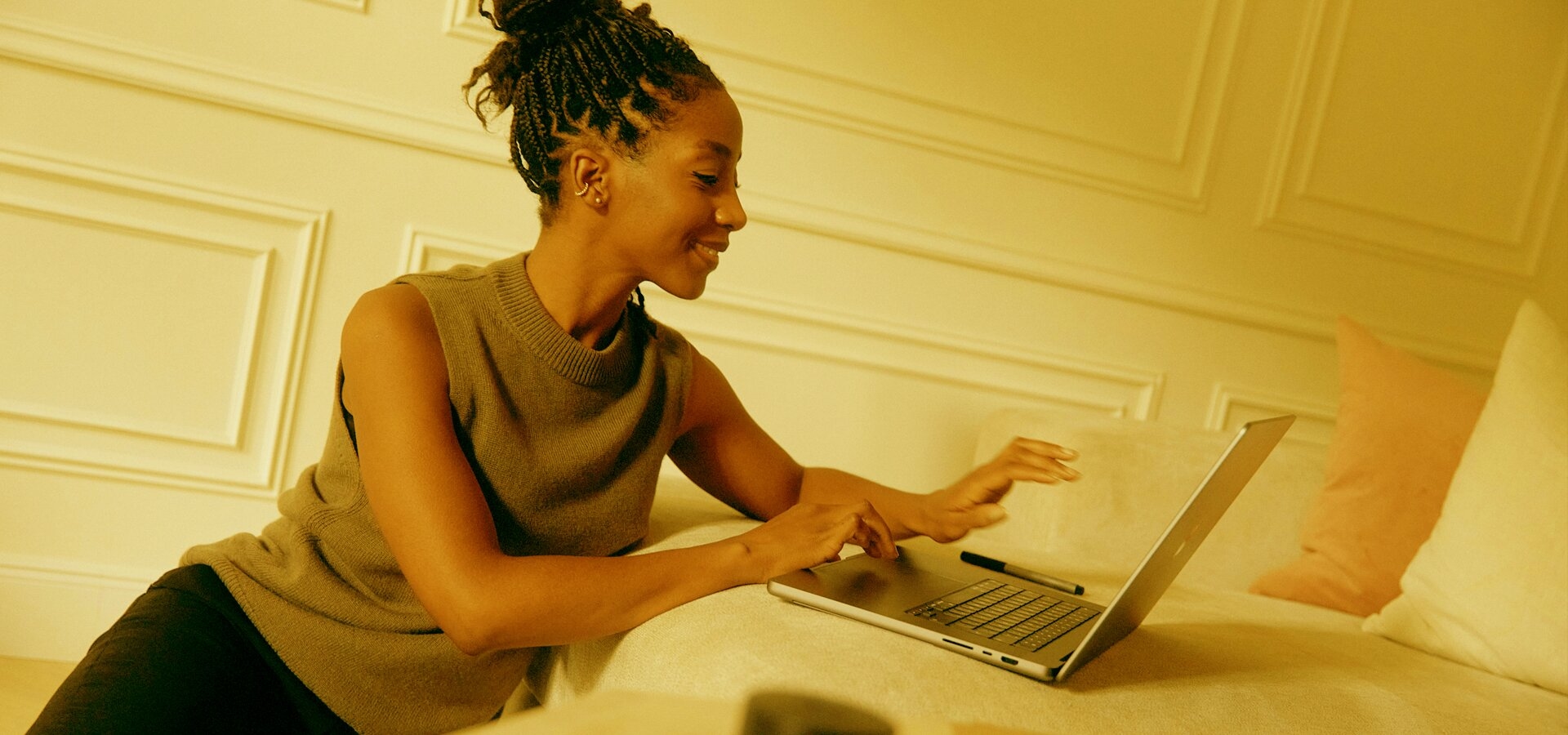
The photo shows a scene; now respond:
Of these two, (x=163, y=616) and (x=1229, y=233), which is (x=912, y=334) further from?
(x=163, y=616)

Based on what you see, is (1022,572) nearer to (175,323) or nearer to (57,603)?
(175,323)

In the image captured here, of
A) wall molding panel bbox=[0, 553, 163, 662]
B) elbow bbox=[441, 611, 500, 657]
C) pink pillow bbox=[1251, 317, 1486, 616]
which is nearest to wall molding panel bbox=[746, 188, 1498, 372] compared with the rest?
pink pillow bbox=[1251, 317, 1486, 616]

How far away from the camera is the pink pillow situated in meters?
1.66

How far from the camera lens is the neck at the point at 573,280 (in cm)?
120

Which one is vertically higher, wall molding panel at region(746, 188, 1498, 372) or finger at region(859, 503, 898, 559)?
wall molding panel at region(746, 188, 1498, 372)

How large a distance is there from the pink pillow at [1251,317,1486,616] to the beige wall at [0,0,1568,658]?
1.61 ft

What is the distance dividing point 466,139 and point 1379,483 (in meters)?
1.56

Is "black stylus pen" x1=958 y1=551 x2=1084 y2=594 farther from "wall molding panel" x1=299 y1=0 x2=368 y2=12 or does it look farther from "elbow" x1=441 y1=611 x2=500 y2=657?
"wall molding panel" x1=299 y1=0 x2=368 y2=12

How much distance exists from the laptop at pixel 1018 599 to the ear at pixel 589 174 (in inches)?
17.8

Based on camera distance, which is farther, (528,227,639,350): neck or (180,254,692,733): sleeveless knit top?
(528,227,639,350): neck

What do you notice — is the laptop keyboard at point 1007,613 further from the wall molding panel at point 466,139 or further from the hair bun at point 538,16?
the wall molding panel at point 466,139

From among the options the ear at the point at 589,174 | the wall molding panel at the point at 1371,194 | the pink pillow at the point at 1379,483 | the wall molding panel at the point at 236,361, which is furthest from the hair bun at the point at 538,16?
the wall molding panel at the point at 1371,194

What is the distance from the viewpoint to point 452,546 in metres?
A: 0.98

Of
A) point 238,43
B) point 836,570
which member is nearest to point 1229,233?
point 836,570
